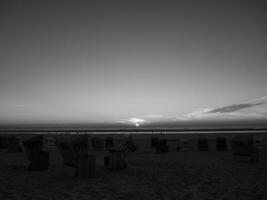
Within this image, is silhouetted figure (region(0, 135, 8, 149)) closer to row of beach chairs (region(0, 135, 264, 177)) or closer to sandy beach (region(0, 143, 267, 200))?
row of beach chairs (region(0, 135, 264, 177))

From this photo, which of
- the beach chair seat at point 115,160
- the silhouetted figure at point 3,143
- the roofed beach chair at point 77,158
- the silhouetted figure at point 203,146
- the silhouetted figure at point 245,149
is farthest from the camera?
the silhouetted figure at point 3,143

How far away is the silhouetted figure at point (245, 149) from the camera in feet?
41.8

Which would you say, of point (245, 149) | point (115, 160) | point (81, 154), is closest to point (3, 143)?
point (115, 160)

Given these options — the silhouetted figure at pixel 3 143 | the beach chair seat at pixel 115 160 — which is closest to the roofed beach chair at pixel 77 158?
the beach chair seat at pixel 115 160

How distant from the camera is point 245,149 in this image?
1297cm

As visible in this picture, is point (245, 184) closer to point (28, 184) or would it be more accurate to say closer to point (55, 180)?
point (55, 180)

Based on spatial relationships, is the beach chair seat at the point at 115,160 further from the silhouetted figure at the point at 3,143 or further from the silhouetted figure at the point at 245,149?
the silhouetted figure at the point at 3,143

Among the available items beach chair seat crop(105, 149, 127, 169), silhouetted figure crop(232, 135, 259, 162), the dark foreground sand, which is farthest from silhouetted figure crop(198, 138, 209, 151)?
beach chair seat crop(105, 149, 127, 169)

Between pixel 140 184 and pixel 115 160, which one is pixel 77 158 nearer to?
pixel 115 160

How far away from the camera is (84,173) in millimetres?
9047

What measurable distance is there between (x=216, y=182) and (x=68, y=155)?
223 inches

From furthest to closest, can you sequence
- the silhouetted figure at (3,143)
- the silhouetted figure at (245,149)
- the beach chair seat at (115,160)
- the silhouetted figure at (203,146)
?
the silhouetted figure at (3,143) → the silhouetted figure at (203,146) → the silhouetted figure at (245,149) → the beach chair seat at (115,160)

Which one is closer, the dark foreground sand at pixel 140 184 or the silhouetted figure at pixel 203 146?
the dark foreground sand at pixel 140 184

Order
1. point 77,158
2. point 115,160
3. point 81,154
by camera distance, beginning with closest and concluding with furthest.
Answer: point 81,154
point 77,158
point 115,160
